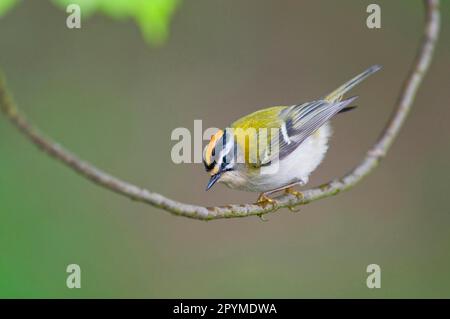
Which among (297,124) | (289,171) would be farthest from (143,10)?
(297,124)

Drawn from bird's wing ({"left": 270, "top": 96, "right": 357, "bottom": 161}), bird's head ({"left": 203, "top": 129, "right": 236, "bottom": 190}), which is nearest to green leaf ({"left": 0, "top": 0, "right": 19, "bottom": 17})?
bird's head ({"left": 203, "top": 129, "right": 236, "bottom": 190})

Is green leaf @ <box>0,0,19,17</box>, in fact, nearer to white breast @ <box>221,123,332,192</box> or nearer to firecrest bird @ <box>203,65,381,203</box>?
firecrest bird @ <box>203,65,381,203</box>

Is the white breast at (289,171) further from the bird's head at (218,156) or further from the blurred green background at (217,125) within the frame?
the blurred green background at (217,125)

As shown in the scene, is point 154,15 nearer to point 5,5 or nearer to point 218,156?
point 5,5

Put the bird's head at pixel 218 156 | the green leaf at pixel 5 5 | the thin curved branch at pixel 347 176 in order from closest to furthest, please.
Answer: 1. the thin curved branch at pixel 347 176
2. the green leaf at pixel 5 5
3. the bird's head at pixel 218 156

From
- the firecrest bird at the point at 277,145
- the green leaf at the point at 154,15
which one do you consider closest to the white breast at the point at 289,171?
the firecrest bird at the point at 277,145

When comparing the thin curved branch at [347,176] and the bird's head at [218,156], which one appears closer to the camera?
the thin curved branch at [347,176]

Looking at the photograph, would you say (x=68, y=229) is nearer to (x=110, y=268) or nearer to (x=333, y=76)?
(x=110, y=268)
